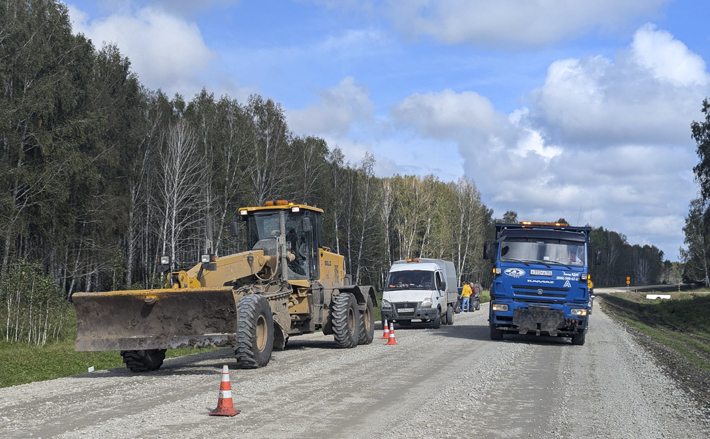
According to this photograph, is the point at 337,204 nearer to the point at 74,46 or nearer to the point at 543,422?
the point at 74,46

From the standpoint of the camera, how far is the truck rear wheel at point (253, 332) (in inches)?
446

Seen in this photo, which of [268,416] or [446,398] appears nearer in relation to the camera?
[268,416]

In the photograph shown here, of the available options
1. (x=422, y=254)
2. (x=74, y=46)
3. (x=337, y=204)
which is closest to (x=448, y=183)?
(x=422, y=254)

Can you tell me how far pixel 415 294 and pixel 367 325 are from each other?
5.72m

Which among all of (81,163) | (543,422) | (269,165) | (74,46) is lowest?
(543,422)

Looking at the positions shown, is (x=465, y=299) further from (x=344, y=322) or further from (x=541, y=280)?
(x=344, y=322)

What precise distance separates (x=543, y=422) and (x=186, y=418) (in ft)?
13.4

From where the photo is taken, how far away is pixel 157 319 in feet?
36.3

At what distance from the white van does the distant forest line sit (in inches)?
234

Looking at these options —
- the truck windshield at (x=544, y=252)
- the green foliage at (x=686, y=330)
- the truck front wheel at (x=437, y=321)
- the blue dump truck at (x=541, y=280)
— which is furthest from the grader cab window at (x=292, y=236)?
the truck front wheel at (x=437, y=321)

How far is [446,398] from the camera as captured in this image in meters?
9.05

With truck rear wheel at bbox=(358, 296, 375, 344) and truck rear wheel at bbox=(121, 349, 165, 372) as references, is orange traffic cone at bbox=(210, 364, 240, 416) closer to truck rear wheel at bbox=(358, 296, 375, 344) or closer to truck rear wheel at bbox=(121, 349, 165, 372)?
truck rear wheel at bbox=(121, 349, 165, 372)

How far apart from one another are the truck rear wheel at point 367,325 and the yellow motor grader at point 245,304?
55 mm

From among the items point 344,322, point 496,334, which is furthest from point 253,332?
point 496,334
